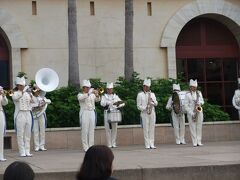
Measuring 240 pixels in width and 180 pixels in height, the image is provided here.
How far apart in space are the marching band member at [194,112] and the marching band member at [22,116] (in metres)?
5.29

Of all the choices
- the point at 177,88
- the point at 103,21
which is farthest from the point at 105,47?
the point at 177,88

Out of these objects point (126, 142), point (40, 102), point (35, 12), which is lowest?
point (126, 142)

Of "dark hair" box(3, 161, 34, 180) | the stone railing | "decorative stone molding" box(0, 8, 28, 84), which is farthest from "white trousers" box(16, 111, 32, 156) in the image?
"dark hair" box(3, 161, 34, 180)

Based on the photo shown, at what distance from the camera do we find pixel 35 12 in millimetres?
23734

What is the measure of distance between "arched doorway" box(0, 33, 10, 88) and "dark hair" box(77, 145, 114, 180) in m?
20.3

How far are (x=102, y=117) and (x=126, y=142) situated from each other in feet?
4.34

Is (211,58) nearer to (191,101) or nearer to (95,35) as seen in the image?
(95,35)

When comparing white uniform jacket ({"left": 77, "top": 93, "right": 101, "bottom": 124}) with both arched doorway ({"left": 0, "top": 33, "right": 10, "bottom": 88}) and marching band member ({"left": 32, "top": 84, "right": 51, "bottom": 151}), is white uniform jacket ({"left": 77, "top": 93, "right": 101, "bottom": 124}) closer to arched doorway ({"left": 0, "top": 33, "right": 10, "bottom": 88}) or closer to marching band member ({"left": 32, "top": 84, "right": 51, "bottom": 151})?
marching band member ({"left": 32, "top": 84, "right": 51, "bottom": 151})

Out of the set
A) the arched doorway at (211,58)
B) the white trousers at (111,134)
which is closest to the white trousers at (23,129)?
the white trousers at (111,134)

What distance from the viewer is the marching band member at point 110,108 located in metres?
17.5

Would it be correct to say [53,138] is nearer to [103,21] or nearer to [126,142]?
[126,142]

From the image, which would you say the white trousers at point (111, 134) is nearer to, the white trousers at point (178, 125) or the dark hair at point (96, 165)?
the white trousers at point (178, 125)

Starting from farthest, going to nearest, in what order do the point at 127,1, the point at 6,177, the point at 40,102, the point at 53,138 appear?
1. the point at 127,1
2. the point at 53,138
3. the point at 40,102
4. the point at 6,177

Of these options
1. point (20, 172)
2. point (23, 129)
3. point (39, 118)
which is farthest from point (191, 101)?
point (20, 172)
